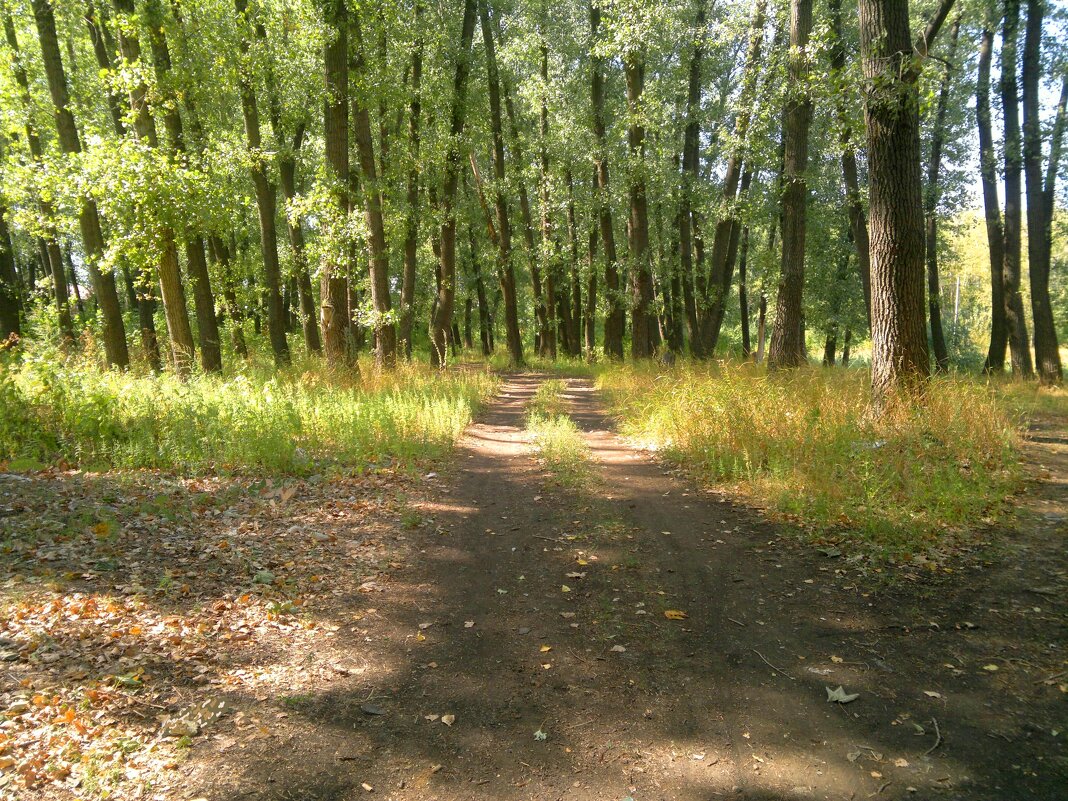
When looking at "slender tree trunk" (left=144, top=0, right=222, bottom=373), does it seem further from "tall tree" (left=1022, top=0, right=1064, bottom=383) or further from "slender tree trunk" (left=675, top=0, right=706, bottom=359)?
"tall tree" (left=1022, top=0, right=1064, bottom=383)

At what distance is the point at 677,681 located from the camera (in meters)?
3.55

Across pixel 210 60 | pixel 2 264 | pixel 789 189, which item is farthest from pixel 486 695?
pixel 2 264

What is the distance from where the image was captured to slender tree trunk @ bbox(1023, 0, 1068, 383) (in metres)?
13.7

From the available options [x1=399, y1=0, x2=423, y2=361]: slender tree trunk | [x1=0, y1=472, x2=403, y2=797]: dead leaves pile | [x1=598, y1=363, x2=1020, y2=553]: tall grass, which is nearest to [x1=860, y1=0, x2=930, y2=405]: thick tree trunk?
[x1=598, y1=363, x2=1020, y2=553]: tall grass

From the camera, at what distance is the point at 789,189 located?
11.3 m

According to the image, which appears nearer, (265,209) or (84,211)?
(84,211)

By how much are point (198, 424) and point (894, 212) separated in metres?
9.42

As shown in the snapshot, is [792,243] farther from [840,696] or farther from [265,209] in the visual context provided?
[265,209]

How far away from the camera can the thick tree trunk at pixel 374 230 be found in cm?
1349

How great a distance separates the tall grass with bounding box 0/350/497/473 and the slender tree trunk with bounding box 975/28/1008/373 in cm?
1465

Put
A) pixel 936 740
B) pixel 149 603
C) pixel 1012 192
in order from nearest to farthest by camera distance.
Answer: pixel 936 740 → pixel 149 603 → pixel 1012 192

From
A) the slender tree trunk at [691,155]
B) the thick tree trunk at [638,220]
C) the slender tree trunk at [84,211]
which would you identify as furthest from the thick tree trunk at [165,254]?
the slender tree trunk at [691,155]

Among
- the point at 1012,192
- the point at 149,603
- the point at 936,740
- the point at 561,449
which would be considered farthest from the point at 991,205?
the point at 149,603

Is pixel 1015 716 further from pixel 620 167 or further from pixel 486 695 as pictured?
pixel 620 167
